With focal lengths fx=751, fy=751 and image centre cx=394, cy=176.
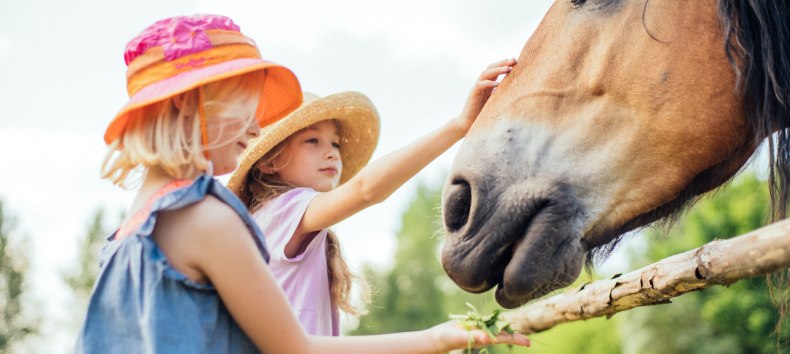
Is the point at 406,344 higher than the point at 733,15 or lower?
lower

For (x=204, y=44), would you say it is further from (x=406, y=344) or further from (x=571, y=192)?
(x=571, y=192)

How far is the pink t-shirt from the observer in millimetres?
2760

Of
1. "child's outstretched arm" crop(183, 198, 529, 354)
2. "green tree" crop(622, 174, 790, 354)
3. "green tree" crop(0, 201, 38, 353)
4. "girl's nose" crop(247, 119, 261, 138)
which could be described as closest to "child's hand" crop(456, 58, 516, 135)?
"girl's nose" crop(247, 119, 261, 138)

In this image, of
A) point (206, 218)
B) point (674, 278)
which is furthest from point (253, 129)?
point (674, 278)

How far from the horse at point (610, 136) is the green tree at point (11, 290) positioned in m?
25.5

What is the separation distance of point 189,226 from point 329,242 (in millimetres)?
1476

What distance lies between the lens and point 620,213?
2467 mm

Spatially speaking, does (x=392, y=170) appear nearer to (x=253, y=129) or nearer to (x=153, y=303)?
(x=253, y=129)

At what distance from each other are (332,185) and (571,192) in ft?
3.76

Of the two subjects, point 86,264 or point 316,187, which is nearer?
point 316,187

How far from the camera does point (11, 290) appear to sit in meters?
25.9

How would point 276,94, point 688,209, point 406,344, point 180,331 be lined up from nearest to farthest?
point 180,331 → point 406,344 → point 276,94 → point 688,209

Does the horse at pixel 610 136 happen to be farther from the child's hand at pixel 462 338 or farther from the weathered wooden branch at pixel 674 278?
the child's hand at pixel 462 338

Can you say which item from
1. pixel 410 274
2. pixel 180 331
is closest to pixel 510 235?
pixel 180 331
